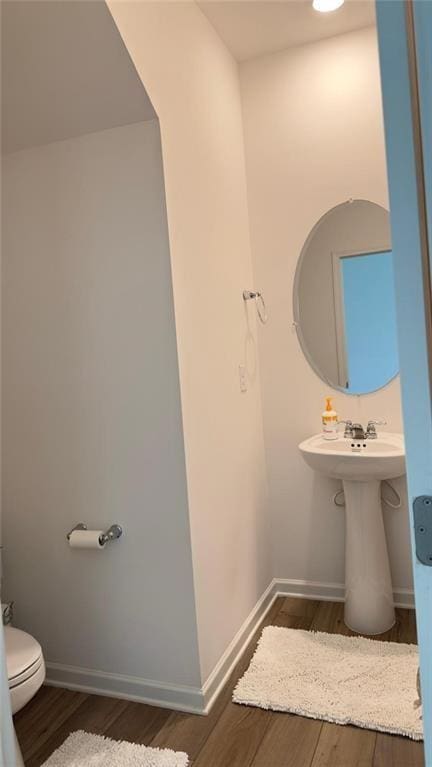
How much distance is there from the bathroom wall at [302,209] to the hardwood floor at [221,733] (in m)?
0.84

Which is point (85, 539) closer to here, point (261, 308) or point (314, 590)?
point (314, 590)

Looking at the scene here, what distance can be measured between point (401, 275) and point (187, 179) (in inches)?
62.7

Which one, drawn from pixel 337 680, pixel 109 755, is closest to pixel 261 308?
pixel 337 680

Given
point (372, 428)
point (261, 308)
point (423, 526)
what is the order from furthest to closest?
point (261, 308)
point (372, 428)
point (423, 526)

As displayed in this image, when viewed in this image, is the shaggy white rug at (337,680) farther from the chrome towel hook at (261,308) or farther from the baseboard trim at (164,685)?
the chrome towel hook at (261,308)

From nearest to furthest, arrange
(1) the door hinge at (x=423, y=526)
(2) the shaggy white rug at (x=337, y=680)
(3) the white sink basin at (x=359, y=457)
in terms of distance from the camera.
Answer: (1) the door hinge at (x=423, y=526) < (2) the shaggy white rug at (x=337, y=680) < (3) the white sink basin at (x=359, y=457)

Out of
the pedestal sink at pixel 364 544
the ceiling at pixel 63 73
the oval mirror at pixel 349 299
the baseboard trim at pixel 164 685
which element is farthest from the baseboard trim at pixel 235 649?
the ceiling at pixel 63 73

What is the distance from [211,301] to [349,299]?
2.54 feet

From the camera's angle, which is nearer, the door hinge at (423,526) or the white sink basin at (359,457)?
the door hinge at (423,526)

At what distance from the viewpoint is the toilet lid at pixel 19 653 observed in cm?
168

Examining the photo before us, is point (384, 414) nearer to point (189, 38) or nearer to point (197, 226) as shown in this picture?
point (197, 226)

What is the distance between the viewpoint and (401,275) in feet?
2.36

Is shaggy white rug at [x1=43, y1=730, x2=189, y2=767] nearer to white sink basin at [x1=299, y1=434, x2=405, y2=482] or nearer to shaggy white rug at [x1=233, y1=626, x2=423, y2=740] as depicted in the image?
shaggy white rug at [x1=233, y1=626, x2=423, y2=740]

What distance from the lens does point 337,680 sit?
6.78 feet
